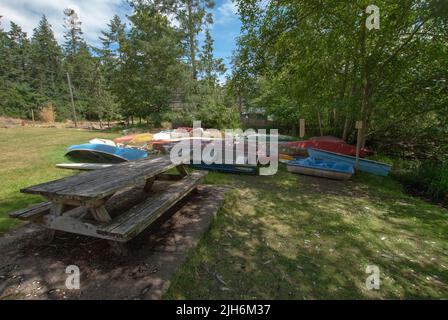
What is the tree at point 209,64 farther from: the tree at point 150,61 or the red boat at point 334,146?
the red boat at point 334,146

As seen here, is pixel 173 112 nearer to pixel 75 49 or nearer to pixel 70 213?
pixel 70 213

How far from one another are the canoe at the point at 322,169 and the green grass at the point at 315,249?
109 cm

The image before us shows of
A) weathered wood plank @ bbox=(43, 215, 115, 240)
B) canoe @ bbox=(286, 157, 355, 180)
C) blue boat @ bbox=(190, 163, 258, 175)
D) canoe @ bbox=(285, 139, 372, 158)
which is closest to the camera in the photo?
weathered wood plank @ bbox=(43, 215, 115, 240)

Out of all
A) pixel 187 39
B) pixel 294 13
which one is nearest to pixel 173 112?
pixel 187 39

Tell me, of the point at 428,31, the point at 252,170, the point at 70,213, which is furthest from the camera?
the point at 252,170

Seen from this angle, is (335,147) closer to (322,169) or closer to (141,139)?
(322,169)

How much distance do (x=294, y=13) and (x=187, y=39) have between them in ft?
50.6

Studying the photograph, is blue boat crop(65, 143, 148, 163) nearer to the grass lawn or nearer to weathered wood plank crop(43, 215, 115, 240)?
the grass lawn

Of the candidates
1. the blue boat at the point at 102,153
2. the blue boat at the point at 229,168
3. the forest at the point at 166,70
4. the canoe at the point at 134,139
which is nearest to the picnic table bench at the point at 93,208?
the blue boat at the point at 229,168

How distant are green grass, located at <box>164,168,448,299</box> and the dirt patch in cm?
20

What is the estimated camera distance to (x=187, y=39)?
18234 millimetres

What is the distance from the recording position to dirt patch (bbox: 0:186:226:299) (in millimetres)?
1953

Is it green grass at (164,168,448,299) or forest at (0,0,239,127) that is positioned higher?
forest at (0,0,239,127)

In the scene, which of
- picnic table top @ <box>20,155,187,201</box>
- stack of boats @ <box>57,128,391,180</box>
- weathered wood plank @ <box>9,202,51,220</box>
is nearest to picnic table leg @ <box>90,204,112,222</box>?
picnic table top @ <box>20,155,187,201</box>
